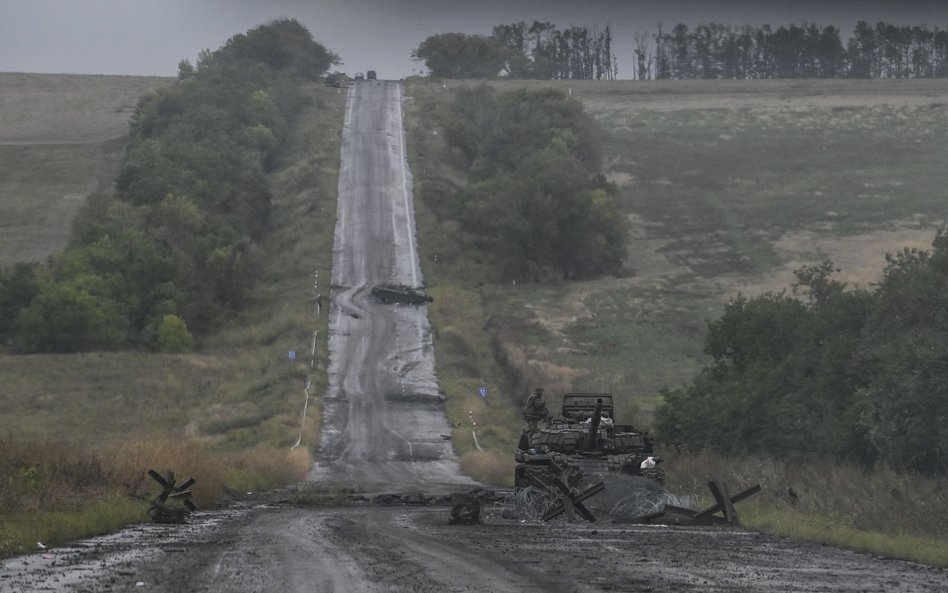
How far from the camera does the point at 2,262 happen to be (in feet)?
317

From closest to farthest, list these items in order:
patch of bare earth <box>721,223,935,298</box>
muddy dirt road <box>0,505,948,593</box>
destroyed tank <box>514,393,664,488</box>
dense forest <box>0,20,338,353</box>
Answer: muddy dirt road <box>0,505,948,593</box>, destroyed tank <box>514,393,664,488</box>, dense forest <box>0,20,338,353</box>, patch of bare earth <box>721,223,935,298</box>

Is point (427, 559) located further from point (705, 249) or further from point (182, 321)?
point (705, 249)

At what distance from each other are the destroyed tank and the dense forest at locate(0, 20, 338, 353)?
46.2 m

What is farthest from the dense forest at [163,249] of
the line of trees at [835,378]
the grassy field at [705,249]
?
the line of trees at [835,378]

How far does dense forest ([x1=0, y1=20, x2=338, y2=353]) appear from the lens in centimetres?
7819

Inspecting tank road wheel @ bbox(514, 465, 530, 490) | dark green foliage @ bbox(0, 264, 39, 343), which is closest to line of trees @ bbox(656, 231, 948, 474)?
tank road wheel @ bbox(514, 465, 530, 490)

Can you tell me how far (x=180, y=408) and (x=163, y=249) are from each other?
2262 centimetres

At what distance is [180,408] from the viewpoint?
213ft

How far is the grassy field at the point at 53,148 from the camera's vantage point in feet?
352

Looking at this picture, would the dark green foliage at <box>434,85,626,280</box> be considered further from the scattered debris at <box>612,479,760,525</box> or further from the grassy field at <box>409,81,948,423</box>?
the scattered debris at <box>612,479,760,525</box>

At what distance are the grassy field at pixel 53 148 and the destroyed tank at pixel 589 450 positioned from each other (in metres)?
68.3

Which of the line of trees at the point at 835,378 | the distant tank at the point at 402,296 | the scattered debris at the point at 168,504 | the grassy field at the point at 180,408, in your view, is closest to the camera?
the grassy field at the point at 180,408

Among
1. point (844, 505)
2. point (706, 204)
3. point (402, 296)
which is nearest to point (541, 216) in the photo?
point (402, 296)

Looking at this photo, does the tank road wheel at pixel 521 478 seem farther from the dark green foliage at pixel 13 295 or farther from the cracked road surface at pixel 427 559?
the dark green foliage at pixel 13 295
